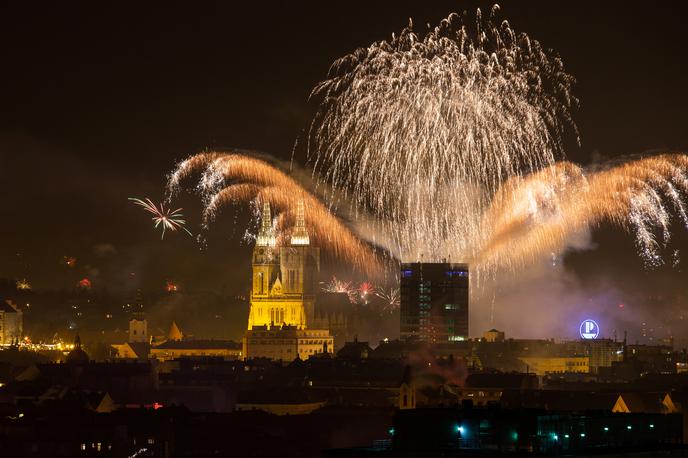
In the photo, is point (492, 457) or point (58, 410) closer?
point (492, 457)

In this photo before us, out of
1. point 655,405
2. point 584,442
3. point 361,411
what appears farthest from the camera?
point 361,411

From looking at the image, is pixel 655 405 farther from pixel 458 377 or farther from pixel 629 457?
pixel 629 457

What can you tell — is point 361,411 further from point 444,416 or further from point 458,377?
point 444,416

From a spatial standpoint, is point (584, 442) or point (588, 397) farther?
point (588, 397)

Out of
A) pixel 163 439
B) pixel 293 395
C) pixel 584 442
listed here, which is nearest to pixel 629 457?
pixel 584 442

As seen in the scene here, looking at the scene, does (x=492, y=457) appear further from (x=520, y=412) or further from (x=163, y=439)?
(x=163, y=439)

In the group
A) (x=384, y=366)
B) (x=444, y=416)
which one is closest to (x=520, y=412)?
(x=444, y=416)

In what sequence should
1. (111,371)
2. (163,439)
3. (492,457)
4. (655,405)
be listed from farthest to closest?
(111,371)
(655,405)
(163,439)
(492,457)

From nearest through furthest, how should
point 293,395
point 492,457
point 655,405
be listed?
1. point 492,457
2. point 655,405
3. point 293,395

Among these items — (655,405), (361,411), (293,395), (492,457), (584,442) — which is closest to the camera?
(492,457)
